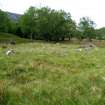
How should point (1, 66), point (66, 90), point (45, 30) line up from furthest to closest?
point (45, 30), point (1, 66), point (66, 90)

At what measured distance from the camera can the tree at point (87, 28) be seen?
267ft

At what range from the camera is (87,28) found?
269 feet

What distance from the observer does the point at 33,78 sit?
10.2 meters

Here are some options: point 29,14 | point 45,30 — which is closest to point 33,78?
point 45,30

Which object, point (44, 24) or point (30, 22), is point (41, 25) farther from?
point (30, 22)

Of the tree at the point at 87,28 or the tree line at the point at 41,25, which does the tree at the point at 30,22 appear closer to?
the tree line at the point at 41,25

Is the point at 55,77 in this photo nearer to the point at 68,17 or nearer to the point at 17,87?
the point at 17,87

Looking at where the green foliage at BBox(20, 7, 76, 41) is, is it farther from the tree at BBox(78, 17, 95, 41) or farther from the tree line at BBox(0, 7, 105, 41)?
the tree at BBox(78, 17, 95, 41)

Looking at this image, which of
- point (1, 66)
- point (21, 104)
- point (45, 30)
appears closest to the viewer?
point (21, 104)

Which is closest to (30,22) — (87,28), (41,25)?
(41,25)

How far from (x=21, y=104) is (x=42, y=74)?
486 centimetres

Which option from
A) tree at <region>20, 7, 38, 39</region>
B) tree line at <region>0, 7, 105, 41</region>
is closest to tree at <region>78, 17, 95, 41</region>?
tree line at <region>0, 7, 105, 41</region>

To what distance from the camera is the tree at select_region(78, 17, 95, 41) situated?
3199 inches

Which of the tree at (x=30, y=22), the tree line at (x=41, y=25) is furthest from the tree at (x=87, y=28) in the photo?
the tree at (x=30, y=22)
